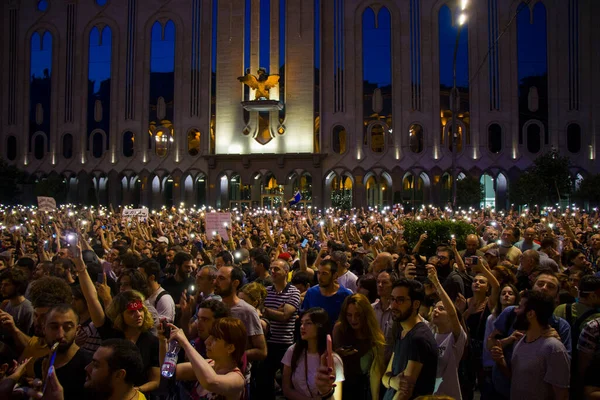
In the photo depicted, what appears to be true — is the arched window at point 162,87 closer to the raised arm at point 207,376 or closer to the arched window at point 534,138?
the arched window at point 534,138

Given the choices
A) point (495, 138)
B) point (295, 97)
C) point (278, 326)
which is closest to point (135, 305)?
point (278, 326)

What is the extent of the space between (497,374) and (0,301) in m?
5.27

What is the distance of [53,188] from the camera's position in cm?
4312

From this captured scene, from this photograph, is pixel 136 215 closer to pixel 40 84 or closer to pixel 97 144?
A: pixel 97 144

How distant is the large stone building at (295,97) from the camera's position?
39.1 meters

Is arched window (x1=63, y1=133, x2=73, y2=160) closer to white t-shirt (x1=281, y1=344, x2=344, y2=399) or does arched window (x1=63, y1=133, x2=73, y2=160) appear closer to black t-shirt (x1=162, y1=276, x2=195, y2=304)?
black t-shirt (x1=162, y1=276, x2=195, y2=304)

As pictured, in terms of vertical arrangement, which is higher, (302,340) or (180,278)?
(180,278)

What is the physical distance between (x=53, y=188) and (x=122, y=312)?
4171cm

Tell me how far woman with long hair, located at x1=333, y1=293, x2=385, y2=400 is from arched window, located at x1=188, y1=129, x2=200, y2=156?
1543 inches

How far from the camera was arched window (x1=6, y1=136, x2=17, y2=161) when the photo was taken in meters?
46.8

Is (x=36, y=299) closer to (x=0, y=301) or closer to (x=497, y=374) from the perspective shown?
(x=0, y=301)

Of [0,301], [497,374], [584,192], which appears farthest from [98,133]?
[497,374]

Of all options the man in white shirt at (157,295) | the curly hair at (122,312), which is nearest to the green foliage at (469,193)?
the man in white shirt at (157,295)

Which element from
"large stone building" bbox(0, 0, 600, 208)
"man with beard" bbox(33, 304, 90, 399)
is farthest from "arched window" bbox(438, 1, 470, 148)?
"man with beard" bbox(33, 304, 90, 399)
